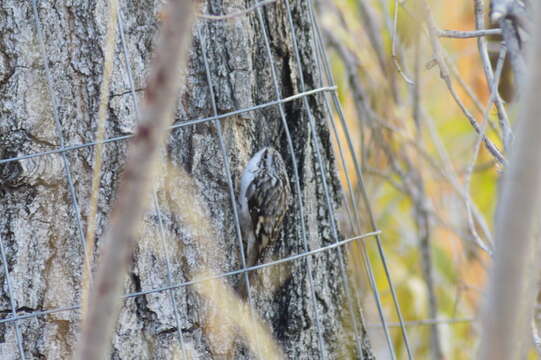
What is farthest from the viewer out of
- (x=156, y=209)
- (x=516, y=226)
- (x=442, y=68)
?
(x=156, y=209)

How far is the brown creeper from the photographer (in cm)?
189

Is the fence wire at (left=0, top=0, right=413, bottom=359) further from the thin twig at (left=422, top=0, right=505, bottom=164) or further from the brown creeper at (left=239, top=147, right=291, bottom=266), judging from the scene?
the thin twig at (left=422, top=0, right=505, bottom=164)

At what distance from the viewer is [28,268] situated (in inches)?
71.4

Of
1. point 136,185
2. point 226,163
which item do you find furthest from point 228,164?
point 136,185

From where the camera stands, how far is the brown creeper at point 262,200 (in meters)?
1.89

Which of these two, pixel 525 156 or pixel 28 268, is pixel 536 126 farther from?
pixel 28 268

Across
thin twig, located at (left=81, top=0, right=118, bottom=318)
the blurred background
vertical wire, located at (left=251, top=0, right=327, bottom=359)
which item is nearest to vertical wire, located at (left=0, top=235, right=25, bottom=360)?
thin twig, located at (left=81, top=0, right=118, bottom=318)

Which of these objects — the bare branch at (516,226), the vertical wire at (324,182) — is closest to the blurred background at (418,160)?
the vertical wire at (324,182)

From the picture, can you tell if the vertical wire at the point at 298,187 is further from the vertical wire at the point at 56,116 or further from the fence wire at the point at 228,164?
the vertical wire at the point at 56,116

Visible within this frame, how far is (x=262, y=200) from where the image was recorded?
1.97 meters

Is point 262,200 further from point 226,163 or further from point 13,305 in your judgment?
point 13,305

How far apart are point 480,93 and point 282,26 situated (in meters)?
2.36

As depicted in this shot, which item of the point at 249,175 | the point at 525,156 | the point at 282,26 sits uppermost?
the point at 282,26

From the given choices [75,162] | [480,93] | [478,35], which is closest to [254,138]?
[75,162]
